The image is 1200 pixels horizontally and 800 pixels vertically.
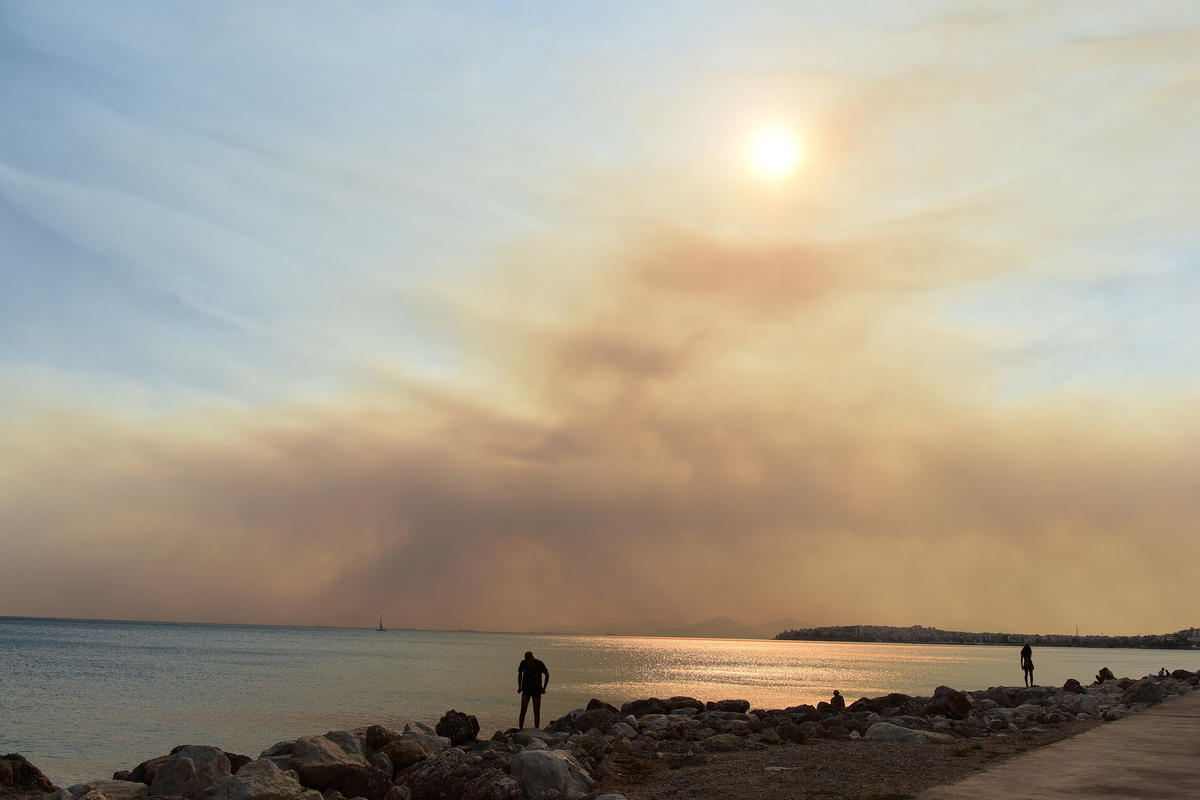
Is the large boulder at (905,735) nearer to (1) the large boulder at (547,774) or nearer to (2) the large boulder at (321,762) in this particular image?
(1) the large boulder at (547,774)

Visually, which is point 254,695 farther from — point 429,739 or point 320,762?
point 320,762

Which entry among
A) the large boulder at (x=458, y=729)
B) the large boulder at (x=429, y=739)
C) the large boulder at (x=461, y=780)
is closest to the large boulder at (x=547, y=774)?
the large boulder at (x=461, y=780)

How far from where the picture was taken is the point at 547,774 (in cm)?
1445

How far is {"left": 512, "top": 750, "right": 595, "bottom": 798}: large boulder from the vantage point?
14.3 m

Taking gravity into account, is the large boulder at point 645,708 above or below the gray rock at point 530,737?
below

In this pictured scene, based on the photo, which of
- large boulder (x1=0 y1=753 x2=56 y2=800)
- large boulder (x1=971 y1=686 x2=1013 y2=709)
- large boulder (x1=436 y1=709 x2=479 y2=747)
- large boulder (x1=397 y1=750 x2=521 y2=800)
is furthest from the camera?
large boulder (x1=971 y1=686 x2=1013 y2=709)

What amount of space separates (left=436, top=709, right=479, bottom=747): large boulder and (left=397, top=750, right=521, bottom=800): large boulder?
633 centimetres

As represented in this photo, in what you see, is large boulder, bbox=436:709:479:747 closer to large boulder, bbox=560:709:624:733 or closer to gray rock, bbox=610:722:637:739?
large boulder, bbox=560:709:624:733

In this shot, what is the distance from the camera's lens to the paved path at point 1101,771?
11.3 m

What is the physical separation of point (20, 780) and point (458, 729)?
32.0 ft

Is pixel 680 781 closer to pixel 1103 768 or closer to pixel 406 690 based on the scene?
pixel 1103 768

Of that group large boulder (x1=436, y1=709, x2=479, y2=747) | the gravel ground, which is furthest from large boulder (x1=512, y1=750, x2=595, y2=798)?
large boulder (x1=436, y1=709, x2=479, y2=747)

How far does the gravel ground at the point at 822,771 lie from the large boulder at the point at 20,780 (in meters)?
10.9

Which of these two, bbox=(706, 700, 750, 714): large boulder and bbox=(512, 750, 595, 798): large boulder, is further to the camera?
bbox=(706, 700, 750, 714): large boulder
